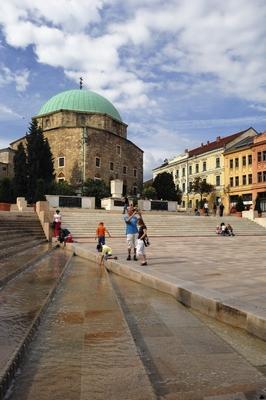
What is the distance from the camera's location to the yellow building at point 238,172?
59.8 metres

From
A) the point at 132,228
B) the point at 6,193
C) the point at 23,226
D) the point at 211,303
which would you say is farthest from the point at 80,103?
the point at 211,303

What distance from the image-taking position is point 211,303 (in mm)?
6164

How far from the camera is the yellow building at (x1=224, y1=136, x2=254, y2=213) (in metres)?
59.8

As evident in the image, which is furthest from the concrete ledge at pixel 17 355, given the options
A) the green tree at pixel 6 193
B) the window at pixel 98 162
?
the window at pixel 98 162

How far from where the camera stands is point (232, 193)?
2511 inches

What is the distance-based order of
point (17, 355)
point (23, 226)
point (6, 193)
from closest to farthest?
point (17, 355), point (23, 226), point (6, 193)

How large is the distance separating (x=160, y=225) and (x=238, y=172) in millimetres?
34127

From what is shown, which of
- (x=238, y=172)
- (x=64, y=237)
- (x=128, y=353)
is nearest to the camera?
(x=128, y=353)

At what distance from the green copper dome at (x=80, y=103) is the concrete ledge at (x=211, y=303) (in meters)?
65.2

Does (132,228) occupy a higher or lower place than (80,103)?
lower

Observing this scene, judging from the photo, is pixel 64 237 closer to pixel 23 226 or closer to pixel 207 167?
pixel 23 226

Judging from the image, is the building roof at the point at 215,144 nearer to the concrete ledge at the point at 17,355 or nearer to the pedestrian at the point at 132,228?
the pedestrian at the point at 132,228


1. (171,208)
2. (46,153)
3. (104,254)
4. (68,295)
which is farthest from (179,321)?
(46,153)

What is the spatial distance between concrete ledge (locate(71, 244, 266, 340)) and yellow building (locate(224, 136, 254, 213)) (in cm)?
5221
